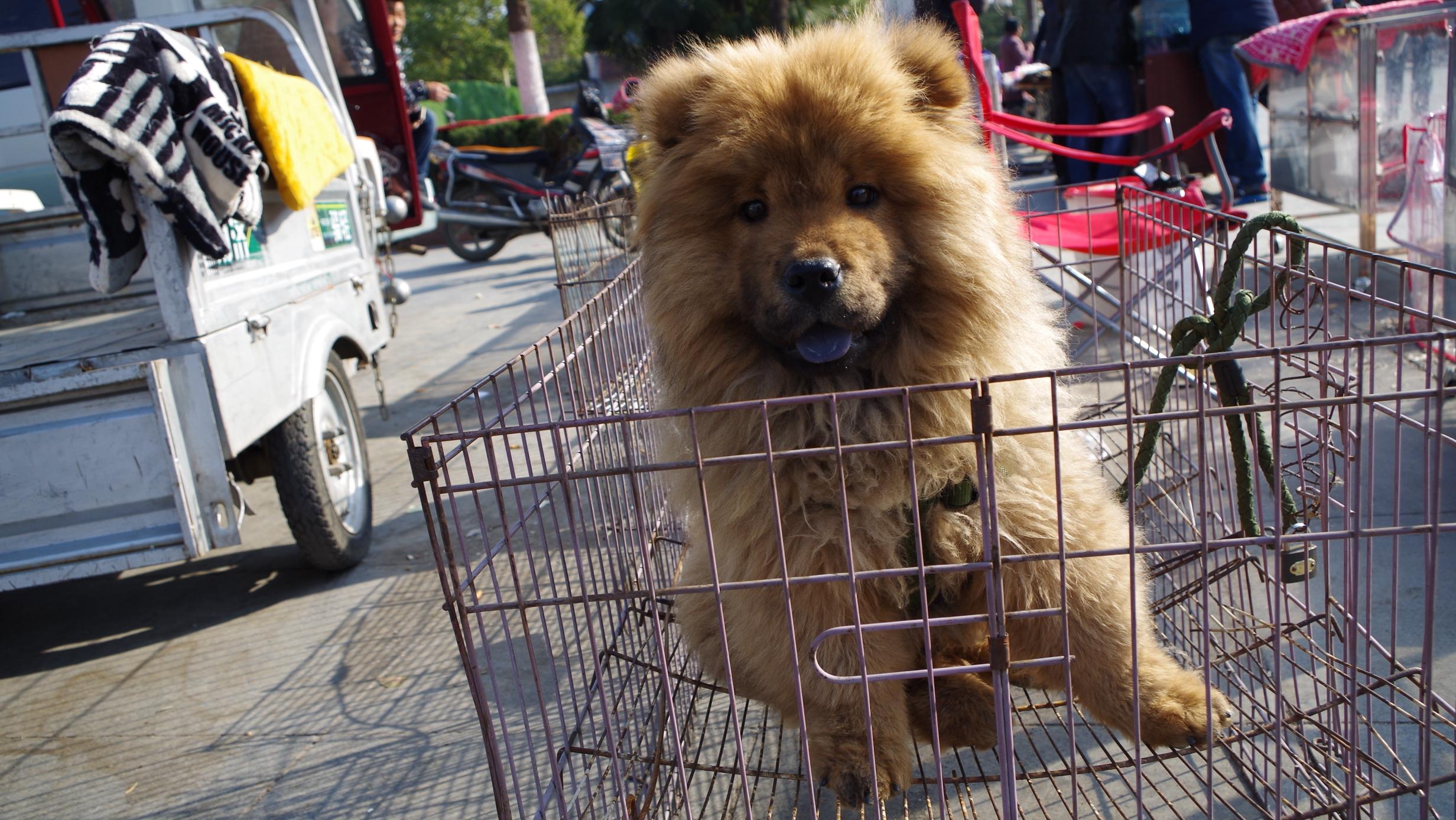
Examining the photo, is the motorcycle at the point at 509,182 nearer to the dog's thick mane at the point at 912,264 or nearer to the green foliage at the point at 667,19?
the green foliage at the point at 667,19

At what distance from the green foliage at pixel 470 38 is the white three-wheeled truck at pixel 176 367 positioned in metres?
32.7

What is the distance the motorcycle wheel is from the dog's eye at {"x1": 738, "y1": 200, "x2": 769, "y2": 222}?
432 inches

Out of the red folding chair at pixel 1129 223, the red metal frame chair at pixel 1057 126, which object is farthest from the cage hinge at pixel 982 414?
the red metal frame chair at pixel 1057 126

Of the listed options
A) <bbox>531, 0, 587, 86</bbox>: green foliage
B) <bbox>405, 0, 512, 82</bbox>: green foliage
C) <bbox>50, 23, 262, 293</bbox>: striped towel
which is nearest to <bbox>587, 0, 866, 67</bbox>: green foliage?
<bbox>50, 23, 262, 293</bbox>: striped towel

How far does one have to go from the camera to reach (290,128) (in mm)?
3674

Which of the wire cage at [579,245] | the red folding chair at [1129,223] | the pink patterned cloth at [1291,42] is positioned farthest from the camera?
the pink patterned cloth at [1291,42]

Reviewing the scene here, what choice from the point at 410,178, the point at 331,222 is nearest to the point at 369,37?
the point at 410,178

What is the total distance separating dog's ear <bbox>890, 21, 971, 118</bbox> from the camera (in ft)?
6.90

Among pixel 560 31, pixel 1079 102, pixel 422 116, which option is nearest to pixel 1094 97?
pixel 1079 102

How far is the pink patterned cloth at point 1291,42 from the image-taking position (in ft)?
17.6

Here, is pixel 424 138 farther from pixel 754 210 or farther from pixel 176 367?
pixel 754 210

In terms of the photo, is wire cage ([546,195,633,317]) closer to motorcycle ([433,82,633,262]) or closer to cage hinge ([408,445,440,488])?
cage hinge ([408,445,440,488])

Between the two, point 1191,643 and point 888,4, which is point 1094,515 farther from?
point 888,4

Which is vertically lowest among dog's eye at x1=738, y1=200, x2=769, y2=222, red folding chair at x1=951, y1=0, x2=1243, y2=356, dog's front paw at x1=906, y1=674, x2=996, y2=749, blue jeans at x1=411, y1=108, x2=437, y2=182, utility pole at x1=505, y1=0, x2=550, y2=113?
dog's front paw at x1=906, y1=674, x2=996, y2=749
